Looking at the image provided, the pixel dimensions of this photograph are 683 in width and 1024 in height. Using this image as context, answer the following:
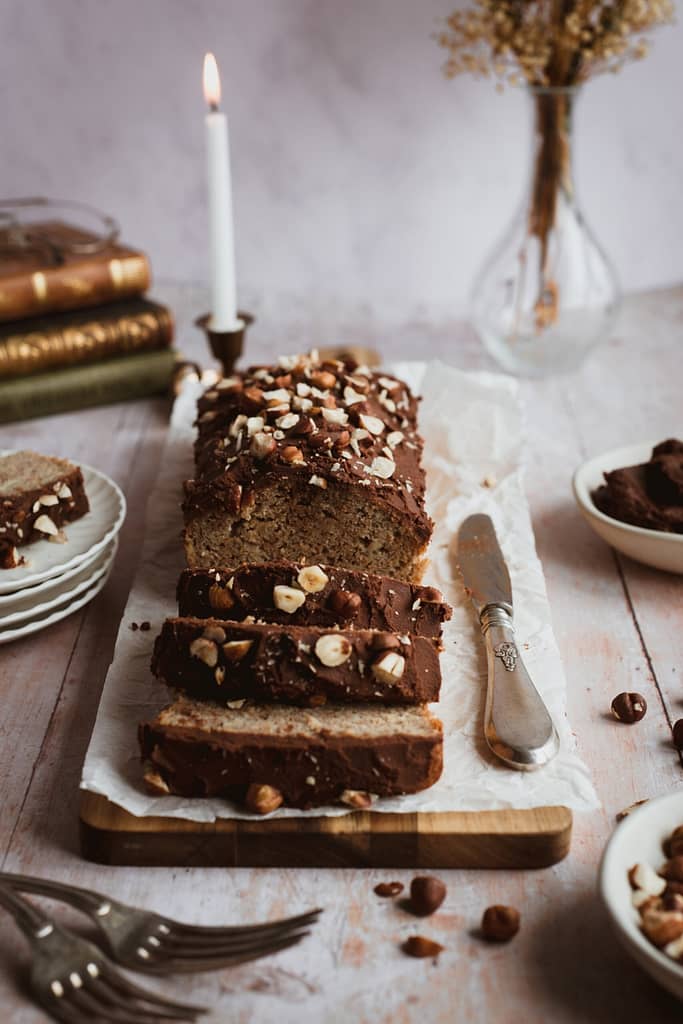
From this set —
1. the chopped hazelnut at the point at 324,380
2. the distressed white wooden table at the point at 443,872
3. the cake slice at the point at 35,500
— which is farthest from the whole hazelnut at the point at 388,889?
the chopped hazelnut at the point at 324,380

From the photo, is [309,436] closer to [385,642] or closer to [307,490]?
[307,490]

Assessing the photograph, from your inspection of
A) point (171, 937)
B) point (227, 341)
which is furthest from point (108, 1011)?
point (227, 341)

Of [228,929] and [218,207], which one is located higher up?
[218,207]

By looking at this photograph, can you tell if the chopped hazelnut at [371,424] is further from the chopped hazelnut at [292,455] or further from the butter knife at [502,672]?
the butter knife at [502,672]

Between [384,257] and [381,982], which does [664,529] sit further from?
[384,257]

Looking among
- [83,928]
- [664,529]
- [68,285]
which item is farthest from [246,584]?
[68,285]

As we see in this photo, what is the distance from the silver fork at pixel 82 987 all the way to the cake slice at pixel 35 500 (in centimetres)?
96

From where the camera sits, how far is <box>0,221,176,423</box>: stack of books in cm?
363

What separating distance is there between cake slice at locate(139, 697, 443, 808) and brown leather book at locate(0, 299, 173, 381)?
6.78 ft

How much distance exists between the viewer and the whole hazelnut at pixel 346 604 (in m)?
2.05

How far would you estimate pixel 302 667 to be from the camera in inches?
75.5

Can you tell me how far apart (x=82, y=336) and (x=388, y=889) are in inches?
96.7

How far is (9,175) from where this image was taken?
4.28 meters

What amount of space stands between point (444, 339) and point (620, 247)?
1012mm
